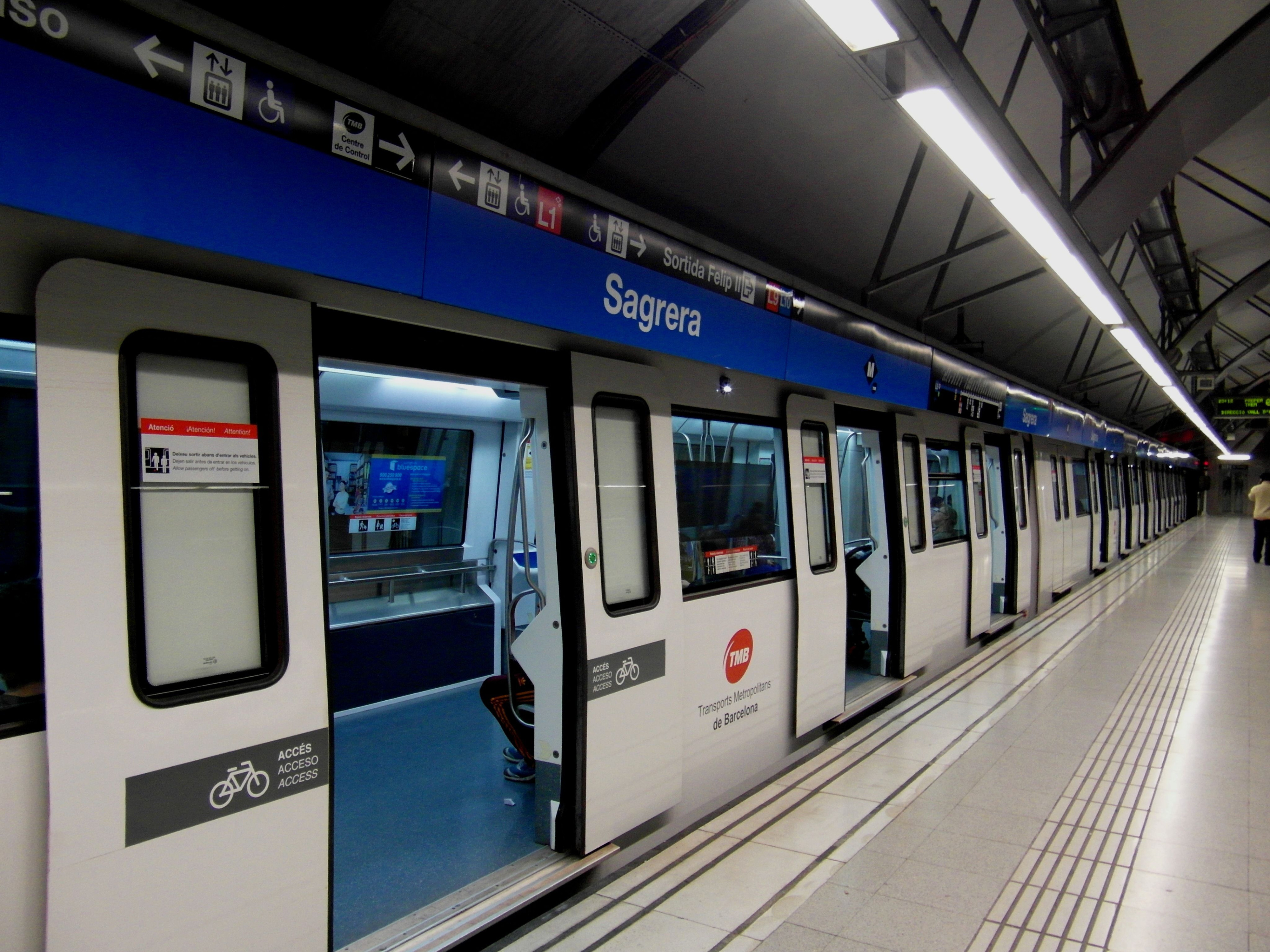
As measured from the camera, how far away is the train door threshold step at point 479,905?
7.68 ft

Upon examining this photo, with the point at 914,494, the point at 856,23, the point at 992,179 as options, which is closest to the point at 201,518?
the point at 856,23

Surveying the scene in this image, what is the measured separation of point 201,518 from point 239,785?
659mm

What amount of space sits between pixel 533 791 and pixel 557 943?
1.24m

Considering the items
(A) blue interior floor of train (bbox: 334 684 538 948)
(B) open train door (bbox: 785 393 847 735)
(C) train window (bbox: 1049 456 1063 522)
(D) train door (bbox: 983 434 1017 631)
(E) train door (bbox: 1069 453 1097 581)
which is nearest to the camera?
(A) blue interior floor of train (bbox: 334 684 538 948)

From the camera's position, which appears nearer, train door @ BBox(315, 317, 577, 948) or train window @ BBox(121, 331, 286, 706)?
train window @ BBox(121, 331, 286, 706)

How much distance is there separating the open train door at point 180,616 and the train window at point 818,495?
307cm

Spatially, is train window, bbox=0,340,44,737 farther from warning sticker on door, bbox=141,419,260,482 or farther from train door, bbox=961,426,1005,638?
train door, bbox=961,426,1005,638

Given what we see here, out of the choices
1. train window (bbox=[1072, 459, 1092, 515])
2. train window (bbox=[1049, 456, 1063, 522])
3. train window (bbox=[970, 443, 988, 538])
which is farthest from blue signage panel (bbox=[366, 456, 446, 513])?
train window (bbox=[1072, 459, 1092, 515])

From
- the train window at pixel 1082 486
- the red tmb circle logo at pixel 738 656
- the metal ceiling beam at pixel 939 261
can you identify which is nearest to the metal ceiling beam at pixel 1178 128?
the metal ceiling beam at pixel 939 261

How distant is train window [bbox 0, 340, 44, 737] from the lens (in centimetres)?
A: 160

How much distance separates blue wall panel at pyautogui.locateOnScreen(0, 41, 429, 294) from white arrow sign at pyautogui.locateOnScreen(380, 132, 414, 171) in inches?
2.1

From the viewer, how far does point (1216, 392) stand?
18578mm

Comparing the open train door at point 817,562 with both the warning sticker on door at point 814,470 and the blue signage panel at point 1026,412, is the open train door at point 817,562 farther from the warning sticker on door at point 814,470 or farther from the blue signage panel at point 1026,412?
the blue signage panel at point 1026,412

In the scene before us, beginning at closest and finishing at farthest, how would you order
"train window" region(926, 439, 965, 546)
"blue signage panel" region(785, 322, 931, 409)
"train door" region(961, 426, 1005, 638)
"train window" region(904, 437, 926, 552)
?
1. "blue signage panel" region(785, 322, 931, 409)
2. "train window" region(904, 437, 926, 552)
3. "train window" region(926, 439, 965, 546)
4. "train door" region(961, 426, 1005, 638)
